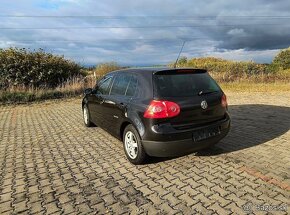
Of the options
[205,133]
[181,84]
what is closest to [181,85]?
[181,84]

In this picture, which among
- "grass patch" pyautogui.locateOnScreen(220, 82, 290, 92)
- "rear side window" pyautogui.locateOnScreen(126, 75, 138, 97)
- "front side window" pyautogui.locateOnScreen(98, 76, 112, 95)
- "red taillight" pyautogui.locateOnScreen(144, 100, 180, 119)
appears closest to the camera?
"red taillight" pyautogui.locateOnScreen(144, 100, 180, 119)

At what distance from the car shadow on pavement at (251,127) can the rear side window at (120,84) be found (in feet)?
4.82

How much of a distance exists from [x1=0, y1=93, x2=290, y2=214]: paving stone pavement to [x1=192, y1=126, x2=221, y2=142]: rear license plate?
532 millimetres

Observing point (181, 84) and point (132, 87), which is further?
point (132, 87)

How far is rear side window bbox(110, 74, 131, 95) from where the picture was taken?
524cm

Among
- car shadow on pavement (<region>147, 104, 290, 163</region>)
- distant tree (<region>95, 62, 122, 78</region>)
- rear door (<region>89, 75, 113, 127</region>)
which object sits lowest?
car shadow on pavement (<region>147, 104, 290, 163</region>)

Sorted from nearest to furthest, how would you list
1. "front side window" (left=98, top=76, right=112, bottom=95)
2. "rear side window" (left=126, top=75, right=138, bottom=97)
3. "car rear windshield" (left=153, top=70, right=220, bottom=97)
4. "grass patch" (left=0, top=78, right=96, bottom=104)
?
"car rear windshield" (left=153, top=70, right=220, bottom=97), "rear side window" (left=126, top=75, right=138, bottom=97), "front side window" (left=98, top=76, right=112, bottom=95), "grass patch" (left=0, top=78, right=96, bottom=104)

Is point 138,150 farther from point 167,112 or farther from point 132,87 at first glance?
point 132,87

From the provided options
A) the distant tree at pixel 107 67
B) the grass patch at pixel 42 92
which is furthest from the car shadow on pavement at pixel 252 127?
the distant tree at pixel 107 67

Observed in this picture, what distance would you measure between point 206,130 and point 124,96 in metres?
1.64

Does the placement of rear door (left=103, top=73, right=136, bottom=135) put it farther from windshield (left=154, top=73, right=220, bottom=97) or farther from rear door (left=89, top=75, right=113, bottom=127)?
windshield (left=154, top=73, right=220, bottom=97)

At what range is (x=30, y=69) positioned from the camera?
52.3 feet

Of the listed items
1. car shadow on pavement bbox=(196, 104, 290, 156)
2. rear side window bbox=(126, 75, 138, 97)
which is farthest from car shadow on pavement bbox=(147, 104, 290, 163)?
rear side window bbox=(126, 75, 138, 97)

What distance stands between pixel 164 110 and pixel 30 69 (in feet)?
45.7
